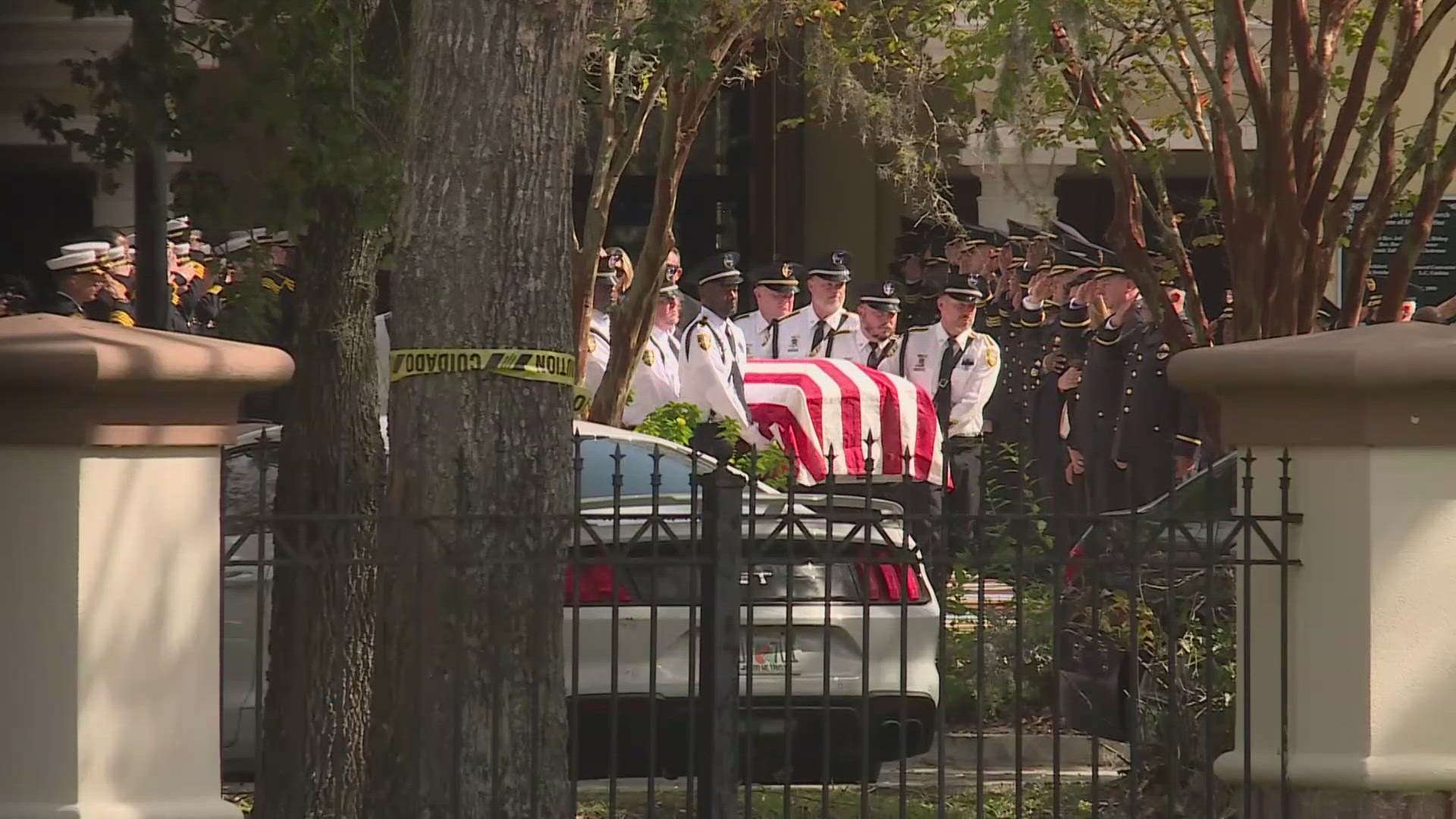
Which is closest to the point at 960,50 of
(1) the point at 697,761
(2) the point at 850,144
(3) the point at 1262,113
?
(3) the point at 1262,113

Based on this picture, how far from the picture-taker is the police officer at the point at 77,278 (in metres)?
13.7

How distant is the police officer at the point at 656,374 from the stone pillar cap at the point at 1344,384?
805cm

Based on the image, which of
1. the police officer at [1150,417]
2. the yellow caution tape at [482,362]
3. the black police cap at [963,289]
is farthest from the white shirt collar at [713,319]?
the yellow caution tape at [482,362]

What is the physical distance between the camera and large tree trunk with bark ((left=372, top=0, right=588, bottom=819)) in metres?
5.73

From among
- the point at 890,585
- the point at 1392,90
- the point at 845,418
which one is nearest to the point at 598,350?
the point at 845,418

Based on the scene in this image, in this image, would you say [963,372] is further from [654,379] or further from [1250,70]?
[1250,70]

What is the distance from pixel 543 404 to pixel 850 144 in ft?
58.9

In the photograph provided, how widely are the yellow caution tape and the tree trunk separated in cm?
127

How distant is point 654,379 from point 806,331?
2118 millimetres

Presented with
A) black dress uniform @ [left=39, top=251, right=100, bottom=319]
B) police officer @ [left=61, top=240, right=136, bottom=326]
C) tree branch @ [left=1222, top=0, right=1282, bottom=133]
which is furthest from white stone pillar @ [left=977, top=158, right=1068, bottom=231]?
tree branch @ [left=1222, top=0, right=1282, bottom=133]

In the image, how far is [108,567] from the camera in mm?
5492

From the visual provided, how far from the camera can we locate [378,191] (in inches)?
293

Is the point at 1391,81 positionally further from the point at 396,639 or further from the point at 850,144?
the point at 850,144

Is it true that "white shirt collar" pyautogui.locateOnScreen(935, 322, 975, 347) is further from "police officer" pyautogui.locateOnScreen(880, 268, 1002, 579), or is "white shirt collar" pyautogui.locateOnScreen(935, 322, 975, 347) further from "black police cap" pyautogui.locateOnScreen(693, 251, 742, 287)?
"black police cap" pyautogui.locateOnScreen(693, 251, 742, 287)
